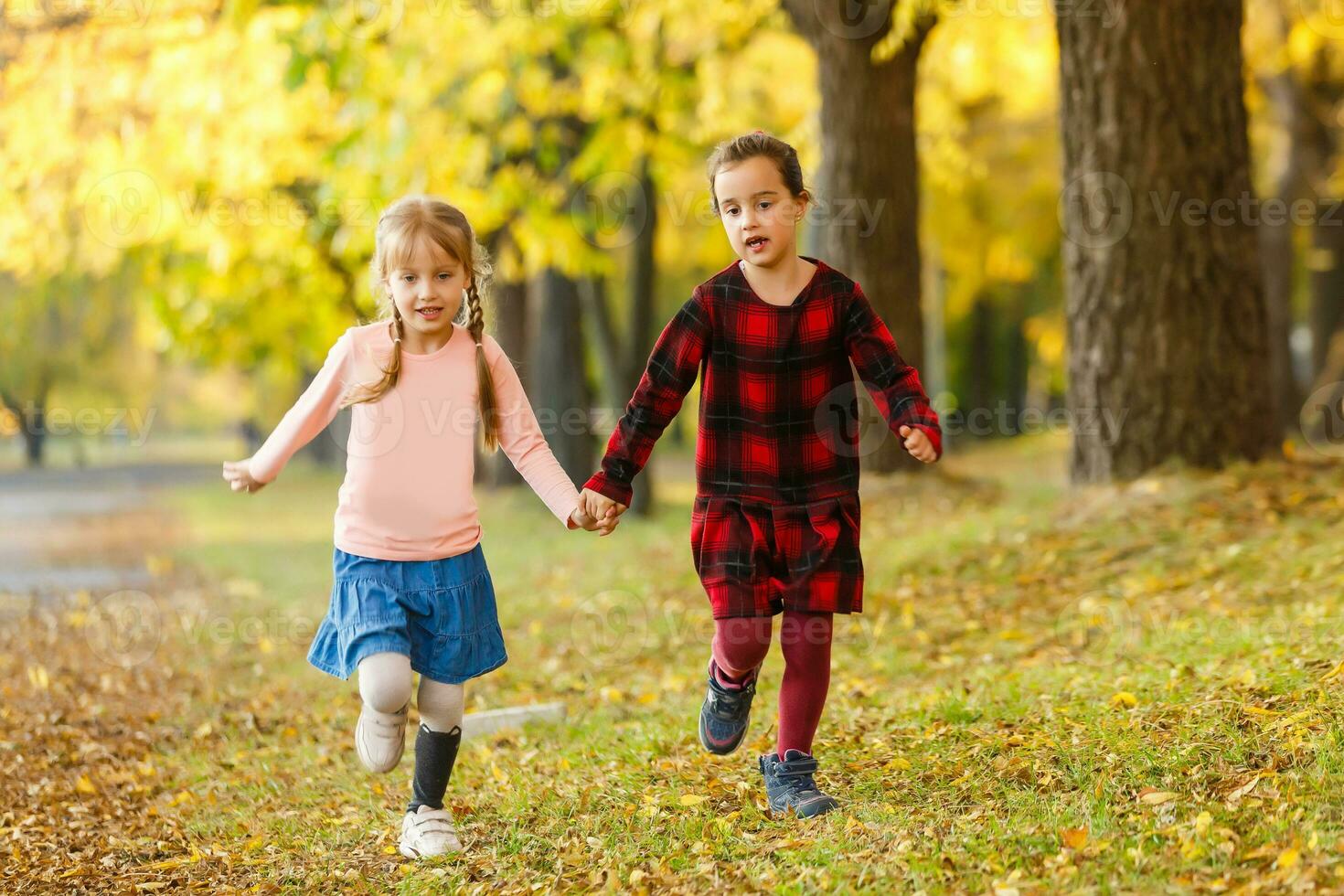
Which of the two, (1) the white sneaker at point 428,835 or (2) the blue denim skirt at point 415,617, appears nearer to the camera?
(2) the blue denim skirt at point 415,617

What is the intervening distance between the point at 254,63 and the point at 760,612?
31.7 feet

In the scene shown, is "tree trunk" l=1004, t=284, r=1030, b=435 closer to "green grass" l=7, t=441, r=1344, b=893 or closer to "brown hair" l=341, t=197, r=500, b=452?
"green grass" l=7, t=441, r=1344, b=893

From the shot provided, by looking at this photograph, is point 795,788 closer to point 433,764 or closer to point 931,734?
point 931,734

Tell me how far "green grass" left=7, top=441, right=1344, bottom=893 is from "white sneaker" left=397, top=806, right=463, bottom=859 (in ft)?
0.22

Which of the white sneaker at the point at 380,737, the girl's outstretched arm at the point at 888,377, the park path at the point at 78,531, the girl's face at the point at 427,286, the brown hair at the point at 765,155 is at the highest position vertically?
the brown hair at the point at 765,155

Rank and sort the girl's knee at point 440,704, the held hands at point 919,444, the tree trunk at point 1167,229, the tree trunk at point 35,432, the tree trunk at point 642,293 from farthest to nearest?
the tree trunk at point 35,432 → the tree trunk at point 642,293 → the tree trunk at point 1167,229 → the girl's knee at point 440,704 → the held hands at point 919,444

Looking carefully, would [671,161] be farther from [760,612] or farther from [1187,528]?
[760,612]

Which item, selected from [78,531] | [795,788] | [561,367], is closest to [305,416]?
[795,788]

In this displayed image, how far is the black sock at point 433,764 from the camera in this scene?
4301mm

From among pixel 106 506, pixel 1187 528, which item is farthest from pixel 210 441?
pixel 1187 528

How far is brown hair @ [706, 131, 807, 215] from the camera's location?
4.04 m

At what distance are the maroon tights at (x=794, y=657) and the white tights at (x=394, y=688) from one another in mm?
848

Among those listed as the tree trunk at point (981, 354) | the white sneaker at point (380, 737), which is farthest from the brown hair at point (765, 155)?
the tree trunk at point (981, 354)

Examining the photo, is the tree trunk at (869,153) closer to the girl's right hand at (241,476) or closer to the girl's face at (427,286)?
the girl's face at (427,286)
